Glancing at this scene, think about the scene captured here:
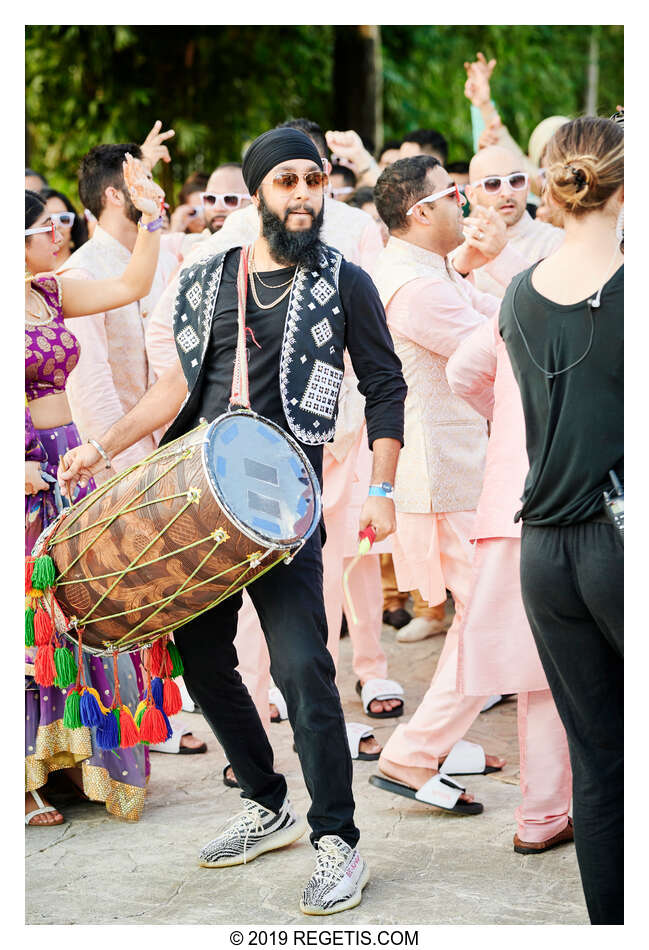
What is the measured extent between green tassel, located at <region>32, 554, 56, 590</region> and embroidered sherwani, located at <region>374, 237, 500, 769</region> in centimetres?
149

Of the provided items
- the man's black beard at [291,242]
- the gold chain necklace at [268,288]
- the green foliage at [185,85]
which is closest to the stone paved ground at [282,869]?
the gold chain necklace at [268,288]

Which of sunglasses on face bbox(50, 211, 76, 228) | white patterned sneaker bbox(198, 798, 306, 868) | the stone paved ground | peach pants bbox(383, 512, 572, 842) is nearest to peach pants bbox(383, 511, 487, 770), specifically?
peach pants bbox(383, 512, 572, 842)

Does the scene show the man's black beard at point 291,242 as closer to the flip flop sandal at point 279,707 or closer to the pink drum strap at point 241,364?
the pink drum strap at point 241,364

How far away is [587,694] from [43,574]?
62.9 inches

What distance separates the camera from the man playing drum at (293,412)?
3438 mm

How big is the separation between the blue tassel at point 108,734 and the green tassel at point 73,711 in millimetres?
83

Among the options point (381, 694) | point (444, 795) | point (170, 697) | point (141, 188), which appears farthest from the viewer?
point (381, 694)

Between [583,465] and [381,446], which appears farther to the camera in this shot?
[381,446]

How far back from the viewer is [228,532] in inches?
124

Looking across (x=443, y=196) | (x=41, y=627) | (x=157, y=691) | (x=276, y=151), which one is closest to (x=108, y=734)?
(x=157, y=691)

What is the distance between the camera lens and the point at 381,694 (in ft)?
17.4

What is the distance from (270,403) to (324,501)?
1.20 meters

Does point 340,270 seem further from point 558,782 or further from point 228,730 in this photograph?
point 558,782

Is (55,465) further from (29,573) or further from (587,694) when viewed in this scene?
(587,694)
